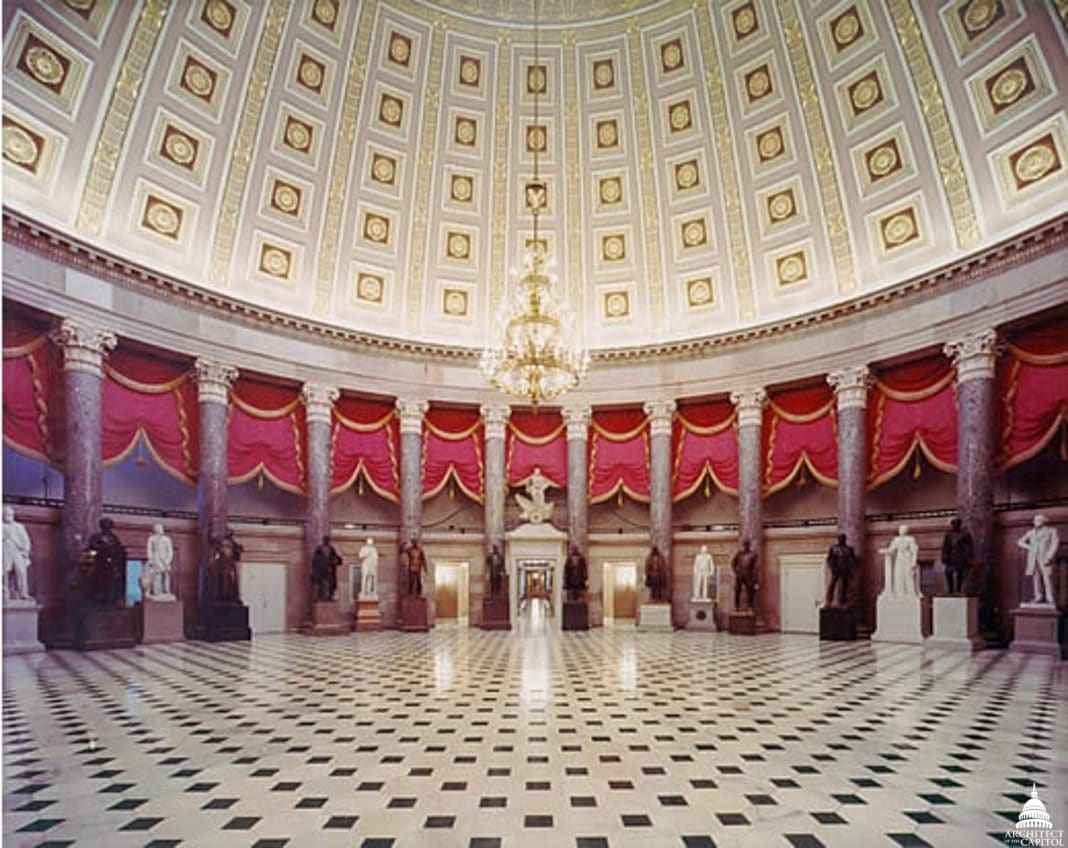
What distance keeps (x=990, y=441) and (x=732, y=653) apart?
6.69 meters

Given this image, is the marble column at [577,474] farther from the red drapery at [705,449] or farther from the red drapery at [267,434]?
the red drapery at [267,434]

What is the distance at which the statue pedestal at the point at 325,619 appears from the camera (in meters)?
17.3

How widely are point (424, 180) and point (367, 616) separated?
1157 cm

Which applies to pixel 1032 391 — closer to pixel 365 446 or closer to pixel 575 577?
pixel 575 577

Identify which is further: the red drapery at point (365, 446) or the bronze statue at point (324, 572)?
the red drapery at point (365, 446)

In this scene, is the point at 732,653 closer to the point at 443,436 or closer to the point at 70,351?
the point at 443,436

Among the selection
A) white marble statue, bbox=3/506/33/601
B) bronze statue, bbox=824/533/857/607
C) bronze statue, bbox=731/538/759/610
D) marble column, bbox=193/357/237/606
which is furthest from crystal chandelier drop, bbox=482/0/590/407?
white marble statue, bbox=3/506/33/601

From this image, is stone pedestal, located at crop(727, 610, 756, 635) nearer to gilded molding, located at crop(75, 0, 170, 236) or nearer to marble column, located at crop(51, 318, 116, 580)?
marble column, located at crop(51, 318, 116, 580)

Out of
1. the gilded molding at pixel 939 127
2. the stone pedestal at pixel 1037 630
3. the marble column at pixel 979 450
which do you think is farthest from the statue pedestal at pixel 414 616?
the gilded molding at pixel 939 127

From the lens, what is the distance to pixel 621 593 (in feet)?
72.4

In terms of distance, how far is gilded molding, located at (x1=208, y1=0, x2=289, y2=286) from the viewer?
663 inches

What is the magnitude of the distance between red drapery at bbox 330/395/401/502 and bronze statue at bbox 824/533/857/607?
10975 millimetres

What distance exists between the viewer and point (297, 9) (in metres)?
16.6

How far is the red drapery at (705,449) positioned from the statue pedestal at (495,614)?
18.0 ft
